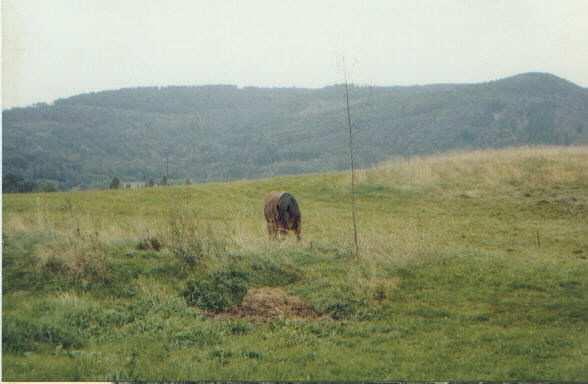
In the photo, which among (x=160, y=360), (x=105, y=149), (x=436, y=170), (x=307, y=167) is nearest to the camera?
(x=160, y=360)

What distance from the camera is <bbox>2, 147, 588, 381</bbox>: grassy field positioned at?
9.15 metres

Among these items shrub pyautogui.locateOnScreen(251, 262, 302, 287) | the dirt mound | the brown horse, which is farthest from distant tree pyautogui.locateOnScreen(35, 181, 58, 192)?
the dirt mound

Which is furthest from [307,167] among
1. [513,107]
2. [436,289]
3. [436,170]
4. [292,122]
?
[436,289]

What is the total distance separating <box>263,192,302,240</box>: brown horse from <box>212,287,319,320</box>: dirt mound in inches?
226

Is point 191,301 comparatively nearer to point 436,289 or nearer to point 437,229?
point 436,289

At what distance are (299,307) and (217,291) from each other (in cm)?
174

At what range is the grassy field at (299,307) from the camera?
360 inches

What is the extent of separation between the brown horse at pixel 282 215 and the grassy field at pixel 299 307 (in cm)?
75

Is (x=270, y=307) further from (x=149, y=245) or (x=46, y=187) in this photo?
(x=46, y=187)

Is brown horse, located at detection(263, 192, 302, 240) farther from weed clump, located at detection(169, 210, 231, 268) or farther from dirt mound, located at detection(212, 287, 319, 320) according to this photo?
dirt mound, located at detection(212, 287, 319, 320)

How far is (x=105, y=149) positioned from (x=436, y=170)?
36305mm

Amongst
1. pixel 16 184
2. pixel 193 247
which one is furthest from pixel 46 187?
pixel 193 247

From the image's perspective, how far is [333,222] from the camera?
24.0 metres

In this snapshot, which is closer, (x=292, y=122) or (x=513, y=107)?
(x=513, y=107)
